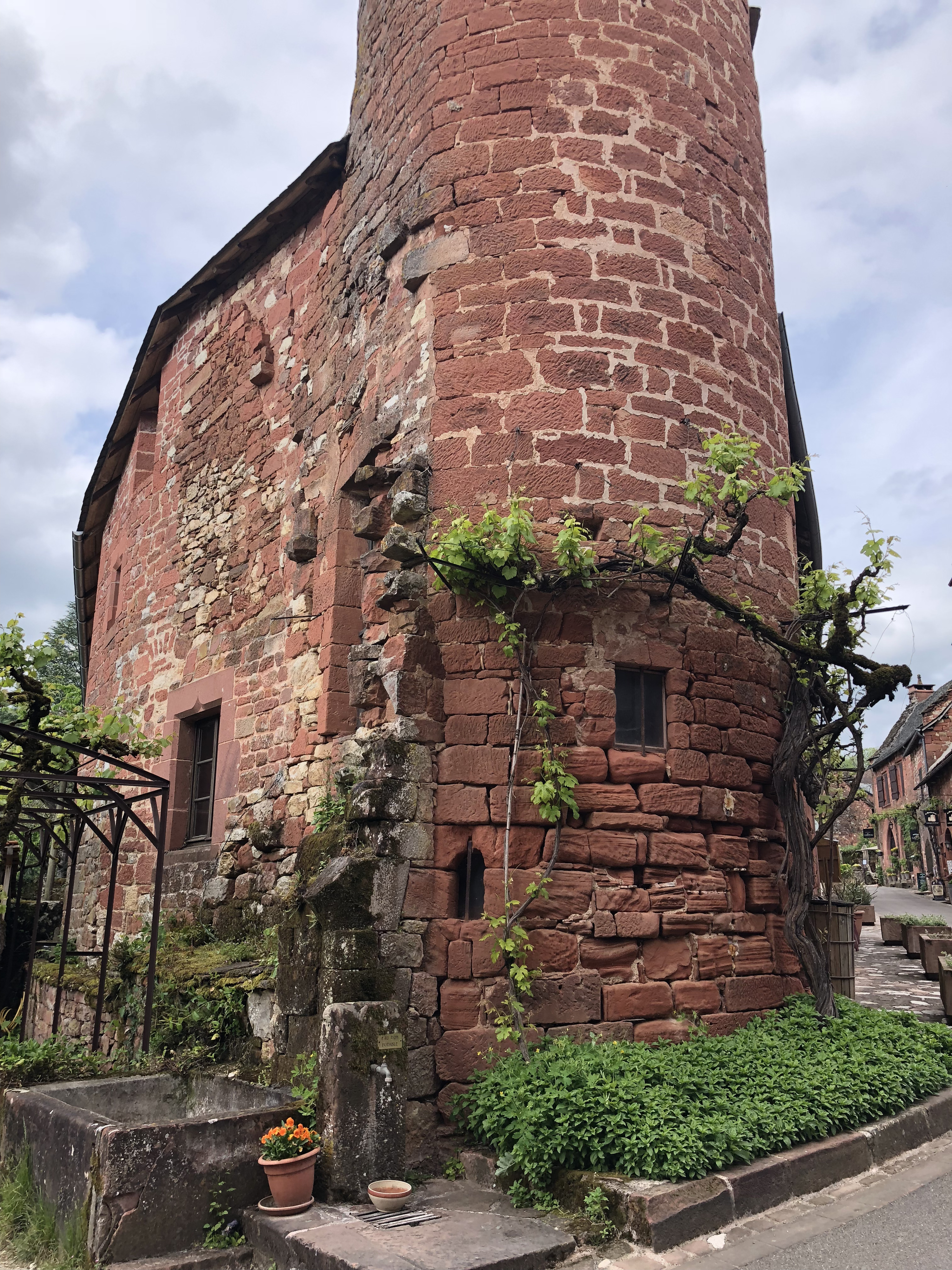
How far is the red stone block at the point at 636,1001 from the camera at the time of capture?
5.44 metres

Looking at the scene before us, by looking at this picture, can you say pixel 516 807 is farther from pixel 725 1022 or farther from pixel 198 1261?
pixel 198 1261

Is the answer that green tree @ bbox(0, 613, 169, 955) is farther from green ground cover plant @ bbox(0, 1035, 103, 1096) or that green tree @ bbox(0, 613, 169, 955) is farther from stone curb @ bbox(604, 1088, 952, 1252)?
stone curb @ bbox(604, 1088, 952, 1252)

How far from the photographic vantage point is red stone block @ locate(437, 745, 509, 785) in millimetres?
5602

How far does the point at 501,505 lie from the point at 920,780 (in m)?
33.8

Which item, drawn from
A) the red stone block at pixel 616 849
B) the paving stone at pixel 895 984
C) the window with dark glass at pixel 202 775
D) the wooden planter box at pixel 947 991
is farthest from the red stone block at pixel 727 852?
the window with dark glass at pixel 202 775

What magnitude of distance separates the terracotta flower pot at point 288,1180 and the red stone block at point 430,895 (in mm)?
1281

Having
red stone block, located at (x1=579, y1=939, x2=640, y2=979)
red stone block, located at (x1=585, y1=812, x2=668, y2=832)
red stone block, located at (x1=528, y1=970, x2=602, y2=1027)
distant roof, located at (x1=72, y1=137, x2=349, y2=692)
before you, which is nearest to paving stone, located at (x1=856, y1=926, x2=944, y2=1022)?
red stone block, located at (x1=579, y1=939, x2=640, y2=979)

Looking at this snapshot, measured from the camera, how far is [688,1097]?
4723 mm

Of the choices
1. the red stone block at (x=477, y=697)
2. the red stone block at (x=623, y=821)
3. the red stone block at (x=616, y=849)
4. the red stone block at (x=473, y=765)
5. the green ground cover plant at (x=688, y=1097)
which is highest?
the red stone block at (x=477, y=697)

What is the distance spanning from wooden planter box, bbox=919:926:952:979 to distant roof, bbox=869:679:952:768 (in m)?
25.5

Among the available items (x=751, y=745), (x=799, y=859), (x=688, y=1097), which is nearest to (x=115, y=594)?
(x=751, y=745)

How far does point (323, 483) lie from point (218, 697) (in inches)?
94.4

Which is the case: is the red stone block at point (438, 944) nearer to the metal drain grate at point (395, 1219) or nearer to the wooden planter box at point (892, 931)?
the metal drain grate at point (395, 1219)

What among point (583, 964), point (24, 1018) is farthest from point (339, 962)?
point (24, 1018)
